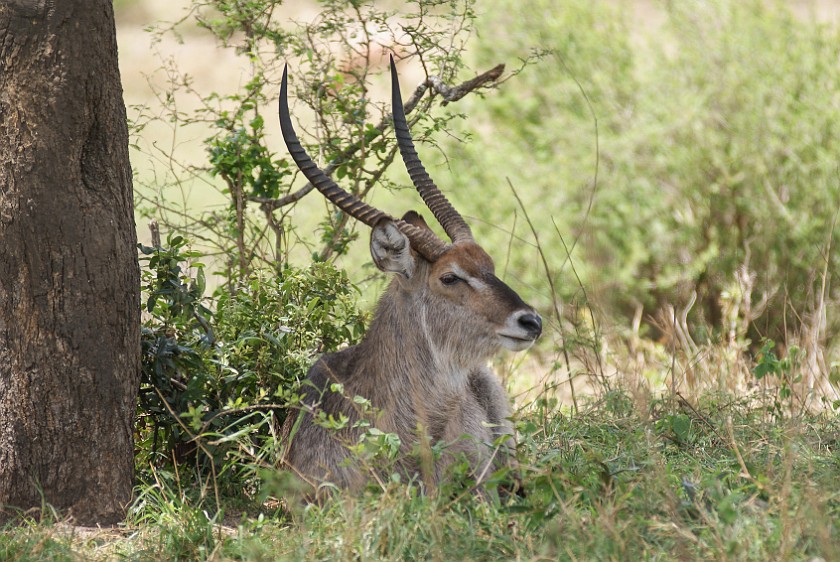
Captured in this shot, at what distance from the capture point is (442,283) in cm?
485

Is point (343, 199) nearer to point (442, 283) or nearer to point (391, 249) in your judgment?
point (391, 249)

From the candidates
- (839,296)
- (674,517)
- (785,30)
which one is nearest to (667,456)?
(674,517)

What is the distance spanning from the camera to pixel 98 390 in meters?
4.36

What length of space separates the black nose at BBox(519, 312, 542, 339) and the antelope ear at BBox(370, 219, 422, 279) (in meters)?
0.60

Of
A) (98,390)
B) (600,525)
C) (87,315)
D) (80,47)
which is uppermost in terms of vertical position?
(80,47)

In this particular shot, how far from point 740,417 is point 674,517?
6.39ft

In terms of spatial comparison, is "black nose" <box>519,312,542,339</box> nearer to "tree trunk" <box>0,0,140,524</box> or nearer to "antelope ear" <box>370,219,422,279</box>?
"antelope ear" <box>370,219,422,279</box>

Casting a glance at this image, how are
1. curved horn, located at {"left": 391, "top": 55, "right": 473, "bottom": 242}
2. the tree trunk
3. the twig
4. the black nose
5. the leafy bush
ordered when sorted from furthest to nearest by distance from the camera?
the twig → curved horn, located at {"left": 391, "top": 55, "right": 473, "bottom": 242} → the leafy bush → the black nose → the tree trunk

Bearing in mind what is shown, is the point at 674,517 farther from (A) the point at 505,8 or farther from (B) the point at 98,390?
(A) the point at 505,8

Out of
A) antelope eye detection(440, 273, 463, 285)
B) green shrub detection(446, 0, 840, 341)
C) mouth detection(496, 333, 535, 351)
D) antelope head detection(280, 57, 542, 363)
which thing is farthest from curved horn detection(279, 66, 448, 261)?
green shrub detection(446, 0, 840, 341)

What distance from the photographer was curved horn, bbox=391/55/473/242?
512 cm

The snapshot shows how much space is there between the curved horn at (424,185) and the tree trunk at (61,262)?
137 cm

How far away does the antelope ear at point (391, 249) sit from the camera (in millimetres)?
4766

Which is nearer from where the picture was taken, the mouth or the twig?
the mouth
